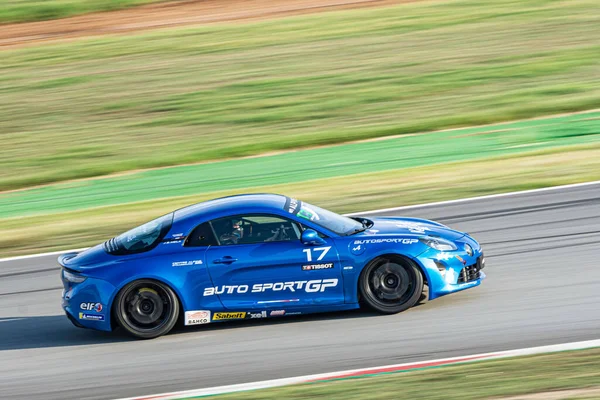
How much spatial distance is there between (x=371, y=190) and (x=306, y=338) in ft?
19.4

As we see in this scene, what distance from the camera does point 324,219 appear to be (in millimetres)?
8945

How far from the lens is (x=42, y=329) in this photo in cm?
950

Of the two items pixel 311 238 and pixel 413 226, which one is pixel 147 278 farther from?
pixel 413 226

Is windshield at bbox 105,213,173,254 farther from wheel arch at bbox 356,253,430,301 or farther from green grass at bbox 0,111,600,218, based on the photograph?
green grass at bbox 0,111,600,218

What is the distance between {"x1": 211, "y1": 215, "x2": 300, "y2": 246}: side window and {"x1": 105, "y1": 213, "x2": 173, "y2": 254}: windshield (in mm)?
562

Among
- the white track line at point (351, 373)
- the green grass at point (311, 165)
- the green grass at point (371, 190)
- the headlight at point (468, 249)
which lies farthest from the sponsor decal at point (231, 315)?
the green grass at point (311, 165)

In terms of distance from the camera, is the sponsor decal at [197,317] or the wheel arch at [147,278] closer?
the wheel arch at [147,278]

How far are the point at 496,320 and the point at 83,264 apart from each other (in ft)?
13.4

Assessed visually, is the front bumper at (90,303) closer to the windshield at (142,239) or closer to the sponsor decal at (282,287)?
the windshield at (142,239)

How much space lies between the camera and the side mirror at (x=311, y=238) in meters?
8.55

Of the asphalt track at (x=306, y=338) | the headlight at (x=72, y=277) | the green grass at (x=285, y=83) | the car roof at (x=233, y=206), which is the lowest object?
the asphalt track at (x=306, y=338)

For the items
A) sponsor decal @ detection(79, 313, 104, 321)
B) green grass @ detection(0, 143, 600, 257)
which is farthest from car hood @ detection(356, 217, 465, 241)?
green grass @ detection(0, 143, 600, 257)

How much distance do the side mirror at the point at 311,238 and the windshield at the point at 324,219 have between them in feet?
0.63

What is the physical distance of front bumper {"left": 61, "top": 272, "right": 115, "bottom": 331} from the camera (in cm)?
861
